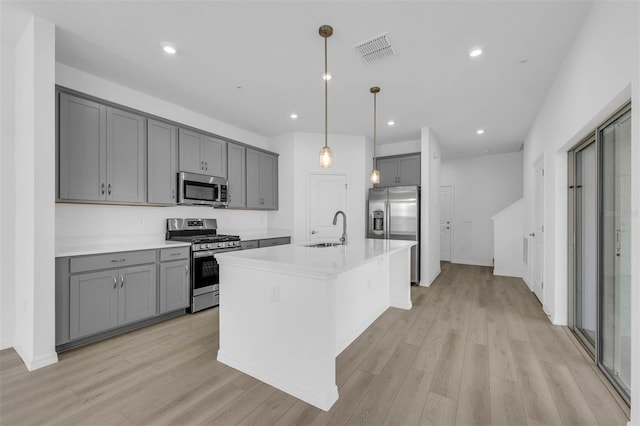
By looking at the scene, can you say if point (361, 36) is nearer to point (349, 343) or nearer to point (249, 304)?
point (249, 304)

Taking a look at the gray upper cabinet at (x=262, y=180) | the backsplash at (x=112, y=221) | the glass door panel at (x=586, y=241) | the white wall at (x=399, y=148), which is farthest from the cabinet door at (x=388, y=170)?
the backsplash at (x=112, y=221)

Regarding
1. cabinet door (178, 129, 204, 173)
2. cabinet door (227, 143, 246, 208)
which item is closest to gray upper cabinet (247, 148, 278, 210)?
cabinet door (227, 143, 246, 208)

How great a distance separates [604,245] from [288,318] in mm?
2566

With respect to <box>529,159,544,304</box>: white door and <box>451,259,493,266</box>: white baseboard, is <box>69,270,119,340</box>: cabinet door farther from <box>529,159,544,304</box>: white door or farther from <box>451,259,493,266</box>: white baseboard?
<box>451,259,493,266</box>: white baseboard

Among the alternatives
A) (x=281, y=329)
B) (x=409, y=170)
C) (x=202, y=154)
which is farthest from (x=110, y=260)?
(x=409, y=170)

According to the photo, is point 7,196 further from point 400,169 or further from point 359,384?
point 400,169

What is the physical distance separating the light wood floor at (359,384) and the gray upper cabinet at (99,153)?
1.53 metres

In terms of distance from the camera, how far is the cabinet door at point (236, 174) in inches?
174

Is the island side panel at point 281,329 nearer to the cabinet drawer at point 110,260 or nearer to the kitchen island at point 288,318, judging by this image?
the kitchen island at point 288,318

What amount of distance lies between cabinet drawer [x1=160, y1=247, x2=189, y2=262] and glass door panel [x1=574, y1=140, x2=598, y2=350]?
4111mm

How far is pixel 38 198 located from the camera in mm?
2258

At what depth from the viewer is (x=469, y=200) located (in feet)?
23.5

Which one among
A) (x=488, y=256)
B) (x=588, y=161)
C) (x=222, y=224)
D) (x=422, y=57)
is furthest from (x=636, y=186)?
(x=488, y=256)

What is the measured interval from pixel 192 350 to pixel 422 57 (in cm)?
354
